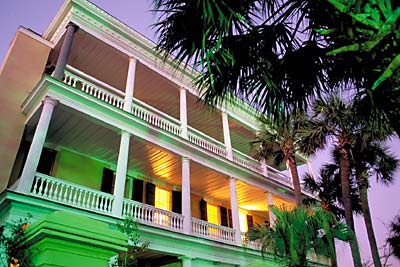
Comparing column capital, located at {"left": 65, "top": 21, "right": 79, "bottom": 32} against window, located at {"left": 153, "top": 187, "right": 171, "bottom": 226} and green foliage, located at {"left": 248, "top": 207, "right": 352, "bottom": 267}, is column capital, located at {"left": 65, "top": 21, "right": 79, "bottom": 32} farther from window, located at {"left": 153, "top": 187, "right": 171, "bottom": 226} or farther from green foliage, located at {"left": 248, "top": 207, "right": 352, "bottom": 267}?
green foliage, located at {"left": 248, "top": 207, "right": 352, "bottom": 267}

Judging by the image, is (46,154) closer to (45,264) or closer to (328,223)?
(328,223)

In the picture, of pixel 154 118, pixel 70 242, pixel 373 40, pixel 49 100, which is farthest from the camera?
pixel 154 118

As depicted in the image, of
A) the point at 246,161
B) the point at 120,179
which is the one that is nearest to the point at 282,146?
the point at 246,161

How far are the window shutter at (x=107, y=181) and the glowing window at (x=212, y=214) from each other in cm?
554

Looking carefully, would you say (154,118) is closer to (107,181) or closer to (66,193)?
(107,181)

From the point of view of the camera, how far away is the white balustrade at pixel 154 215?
9469 mm

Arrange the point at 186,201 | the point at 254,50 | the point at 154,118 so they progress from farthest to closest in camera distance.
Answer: the point at 154,118 < the point at 186,201 < the point at 254,50

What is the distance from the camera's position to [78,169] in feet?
36.4

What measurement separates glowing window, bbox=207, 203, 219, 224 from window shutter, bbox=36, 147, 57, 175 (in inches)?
304

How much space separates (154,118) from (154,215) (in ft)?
11.9

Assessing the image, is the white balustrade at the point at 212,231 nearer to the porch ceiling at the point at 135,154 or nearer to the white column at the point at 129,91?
the porch ceiling at the point at 135,154

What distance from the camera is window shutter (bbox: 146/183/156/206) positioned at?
12234 mm

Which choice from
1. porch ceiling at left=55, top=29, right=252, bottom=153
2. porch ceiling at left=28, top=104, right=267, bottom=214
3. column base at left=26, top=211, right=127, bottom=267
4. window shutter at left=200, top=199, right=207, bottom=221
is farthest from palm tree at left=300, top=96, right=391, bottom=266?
column base at left=26, top=211, right=127, bottom=267

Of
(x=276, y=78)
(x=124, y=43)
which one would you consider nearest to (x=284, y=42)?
(x=276, y=78)
